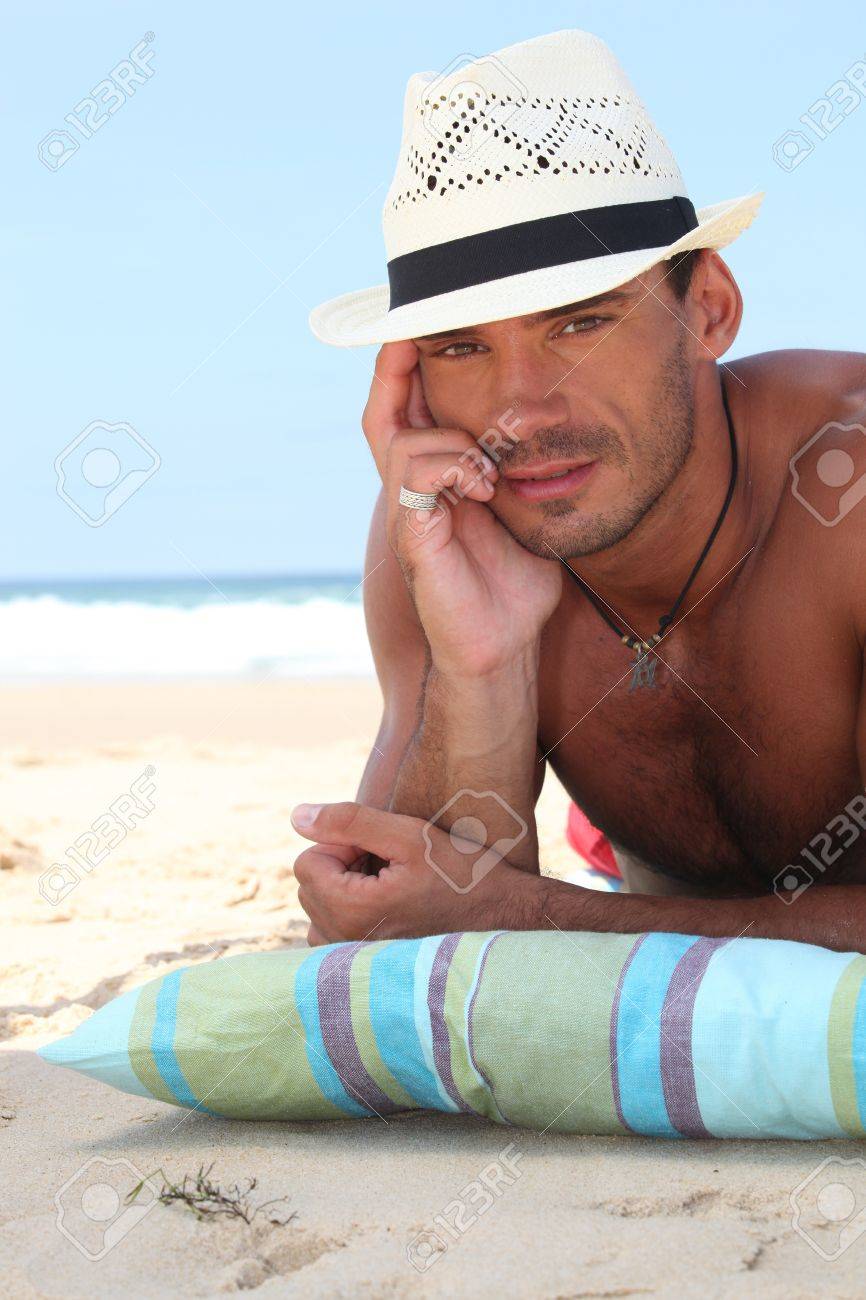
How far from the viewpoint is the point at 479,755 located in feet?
8.66

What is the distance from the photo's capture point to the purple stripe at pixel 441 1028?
183cm

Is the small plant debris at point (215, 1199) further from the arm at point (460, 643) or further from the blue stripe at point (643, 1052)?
the arm at point (460, 643)

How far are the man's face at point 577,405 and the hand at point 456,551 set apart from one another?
69 mm

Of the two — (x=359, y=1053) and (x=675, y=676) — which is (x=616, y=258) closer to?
(x=675, y=676)

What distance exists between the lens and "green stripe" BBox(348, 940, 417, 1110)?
1873 millimetres

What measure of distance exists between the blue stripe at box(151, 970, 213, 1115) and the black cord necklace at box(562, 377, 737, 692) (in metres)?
1.27

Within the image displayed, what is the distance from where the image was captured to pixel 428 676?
9.03 ft

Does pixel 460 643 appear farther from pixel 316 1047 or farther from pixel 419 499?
pixel 316 1047

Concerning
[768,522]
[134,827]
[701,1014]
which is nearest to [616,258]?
[768,522]

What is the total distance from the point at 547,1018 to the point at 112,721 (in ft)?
26.0

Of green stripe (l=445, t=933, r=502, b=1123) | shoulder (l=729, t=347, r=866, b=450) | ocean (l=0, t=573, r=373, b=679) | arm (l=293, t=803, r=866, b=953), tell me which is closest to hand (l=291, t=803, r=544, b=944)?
arm (l=293, t=803, r=866, b=953)

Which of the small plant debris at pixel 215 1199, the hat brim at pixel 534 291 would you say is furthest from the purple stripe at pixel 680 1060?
the hat brim at pixel 534 291

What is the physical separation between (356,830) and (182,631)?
16618mm

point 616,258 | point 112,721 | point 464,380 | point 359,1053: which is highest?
point 616,258
